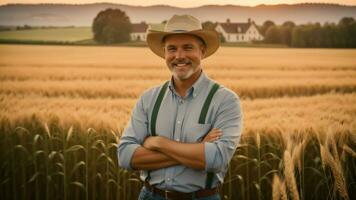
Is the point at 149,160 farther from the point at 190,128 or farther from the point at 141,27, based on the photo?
the point at 141,27

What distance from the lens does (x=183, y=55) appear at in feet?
8.85

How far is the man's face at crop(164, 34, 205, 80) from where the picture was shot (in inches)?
106

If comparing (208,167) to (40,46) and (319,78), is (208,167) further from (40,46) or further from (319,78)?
(40,46)

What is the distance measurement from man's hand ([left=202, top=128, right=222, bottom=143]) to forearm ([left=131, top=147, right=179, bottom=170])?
0.66ft

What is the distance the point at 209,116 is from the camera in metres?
2.68

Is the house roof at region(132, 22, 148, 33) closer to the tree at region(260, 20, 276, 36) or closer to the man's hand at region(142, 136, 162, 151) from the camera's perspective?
the tree at region(260, 20, 276, 36)

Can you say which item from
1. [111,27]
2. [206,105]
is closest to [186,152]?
[206,105]

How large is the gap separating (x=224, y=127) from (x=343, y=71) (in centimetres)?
214

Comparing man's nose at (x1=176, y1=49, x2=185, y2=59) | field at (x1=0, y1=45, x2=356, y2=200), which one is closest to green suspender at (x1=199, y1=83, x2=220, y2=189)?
man's nose at (x1=176, y1=49, x2=185, y2=59)

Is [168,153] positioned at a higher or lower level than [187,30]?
lower

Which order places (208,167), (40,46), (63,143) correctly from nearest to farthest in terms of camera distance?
1. (208,167)
2. (63,143)
3. (40,46)

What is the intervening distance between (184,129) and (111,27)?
1.95 meters

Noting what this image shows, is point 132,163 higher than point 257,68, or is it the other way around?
point 257,68

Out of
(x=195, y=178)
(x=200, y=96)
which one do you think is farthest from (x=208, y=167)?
(x=200, y=96)
